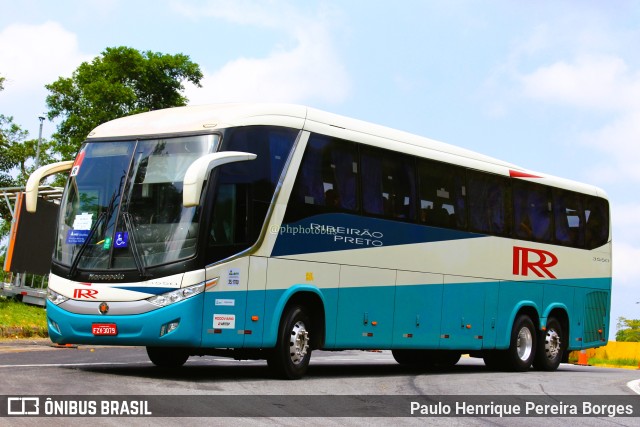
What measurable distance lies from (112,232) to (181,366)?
373 cm

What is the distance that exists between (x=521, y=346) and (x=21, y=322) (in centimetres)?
1153

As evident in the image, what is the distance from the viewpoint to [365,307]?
16516 mm

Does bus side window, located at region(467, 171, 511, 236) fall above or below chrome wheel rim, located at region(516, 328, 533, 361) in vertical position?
above

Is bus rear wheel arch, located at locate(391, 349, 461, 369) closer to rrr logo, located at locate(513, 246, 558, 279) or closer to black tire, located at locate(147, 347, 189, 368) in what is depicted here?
rrr logo, located at locate(513, 246, 558, 279)

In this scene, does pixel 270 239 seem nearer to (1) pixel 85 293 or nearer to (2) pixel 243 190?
(2) pixel 243 190

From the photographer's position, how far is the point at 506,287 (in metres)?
20.5

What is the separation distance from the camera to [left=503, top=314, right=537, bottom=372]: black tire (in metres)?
20.9

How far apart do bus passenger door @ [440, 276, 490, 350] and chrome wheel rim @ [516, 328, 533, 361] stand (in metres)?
1.69

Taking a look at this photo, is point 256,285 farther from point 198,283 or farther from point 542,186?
point 542,186

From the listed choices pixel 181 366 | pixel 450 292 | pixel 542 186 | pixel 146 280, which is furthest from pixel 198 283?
pixel 542 186

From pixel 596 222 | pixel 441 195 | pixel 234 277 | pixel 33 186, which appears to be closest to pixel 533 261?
pixel 596 222

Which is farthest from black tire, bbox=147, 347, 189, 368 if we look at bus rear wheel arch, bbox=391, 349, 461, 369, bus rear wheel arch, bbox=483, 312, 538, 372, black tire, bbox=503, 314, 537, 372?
black tire, bbox=503, 314, 537, 372

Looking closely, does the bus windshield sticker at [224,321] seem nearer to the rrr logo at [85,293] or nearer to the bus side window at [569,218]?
the rrr logo at [85,293]

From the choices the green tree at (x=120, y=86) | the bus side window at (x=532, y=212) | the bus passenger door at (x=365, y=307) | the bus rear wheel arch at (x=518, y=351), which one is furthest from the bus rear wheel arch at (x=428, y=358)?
the green tree at (x=120, y=86)
